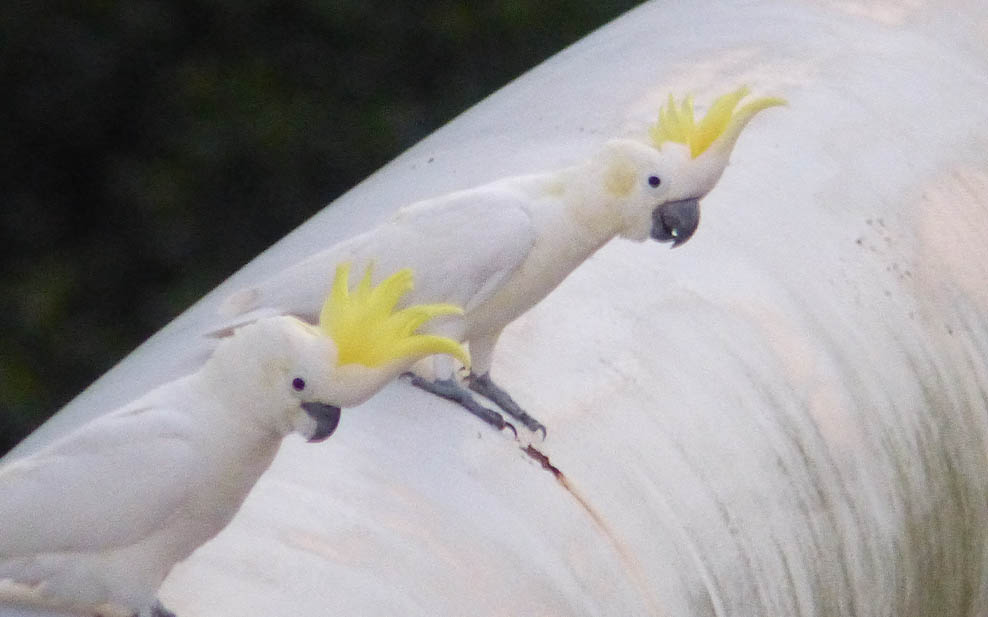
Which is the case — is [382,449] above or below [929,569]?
above

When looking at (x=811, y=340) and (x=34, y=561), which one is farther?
(x=811, y=340)

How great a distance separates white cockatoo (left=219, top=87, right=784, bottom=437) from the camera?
131 cm

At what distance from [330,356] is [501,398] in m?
0.32

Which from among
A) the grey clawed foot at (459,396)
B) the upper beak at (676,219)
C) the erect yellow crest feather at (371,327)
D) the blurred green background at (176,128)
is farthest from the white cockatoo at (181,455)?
the blurred green background at (176,128)

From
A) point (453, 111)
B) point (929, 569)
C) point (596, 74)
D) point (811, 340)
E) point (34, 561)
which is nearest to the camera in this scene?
point (34, 561)

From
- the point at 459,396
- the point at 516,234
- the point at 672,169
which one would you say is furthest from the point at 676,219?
the point at 459,396

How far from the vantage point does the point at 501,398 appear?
4.38 feet

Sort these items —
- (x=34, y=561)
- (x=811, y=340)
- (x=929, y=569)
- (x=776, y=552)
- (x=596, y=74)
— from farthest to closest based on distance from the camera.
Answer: (x=596, y=74) → (x=929, y=569) → (x=811, y=340) → (x=776, y=552) → (x=34, y=561)

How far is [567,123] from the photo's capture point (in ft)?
5.77

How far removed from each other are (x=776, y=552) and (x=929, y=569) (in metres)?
0.38

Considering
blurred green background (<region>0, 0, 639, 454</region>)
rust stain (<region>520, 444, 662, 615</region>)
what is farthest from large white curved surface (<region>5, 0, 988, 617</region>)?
blurred green background (<region>0, 0, 639, 454</region>)

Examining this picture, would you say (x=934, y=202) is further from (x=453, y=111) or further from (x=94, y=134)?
(x=94, y=134)

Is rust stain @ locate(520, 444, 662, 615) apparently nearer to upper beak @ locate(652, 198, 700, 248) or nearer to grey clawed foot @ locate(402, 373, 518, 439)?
grey clawed foot @ locate(402, 373, 518, 439)

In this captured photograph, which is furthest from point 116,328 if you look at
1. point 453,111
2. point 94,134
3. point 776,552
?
point 776,552
